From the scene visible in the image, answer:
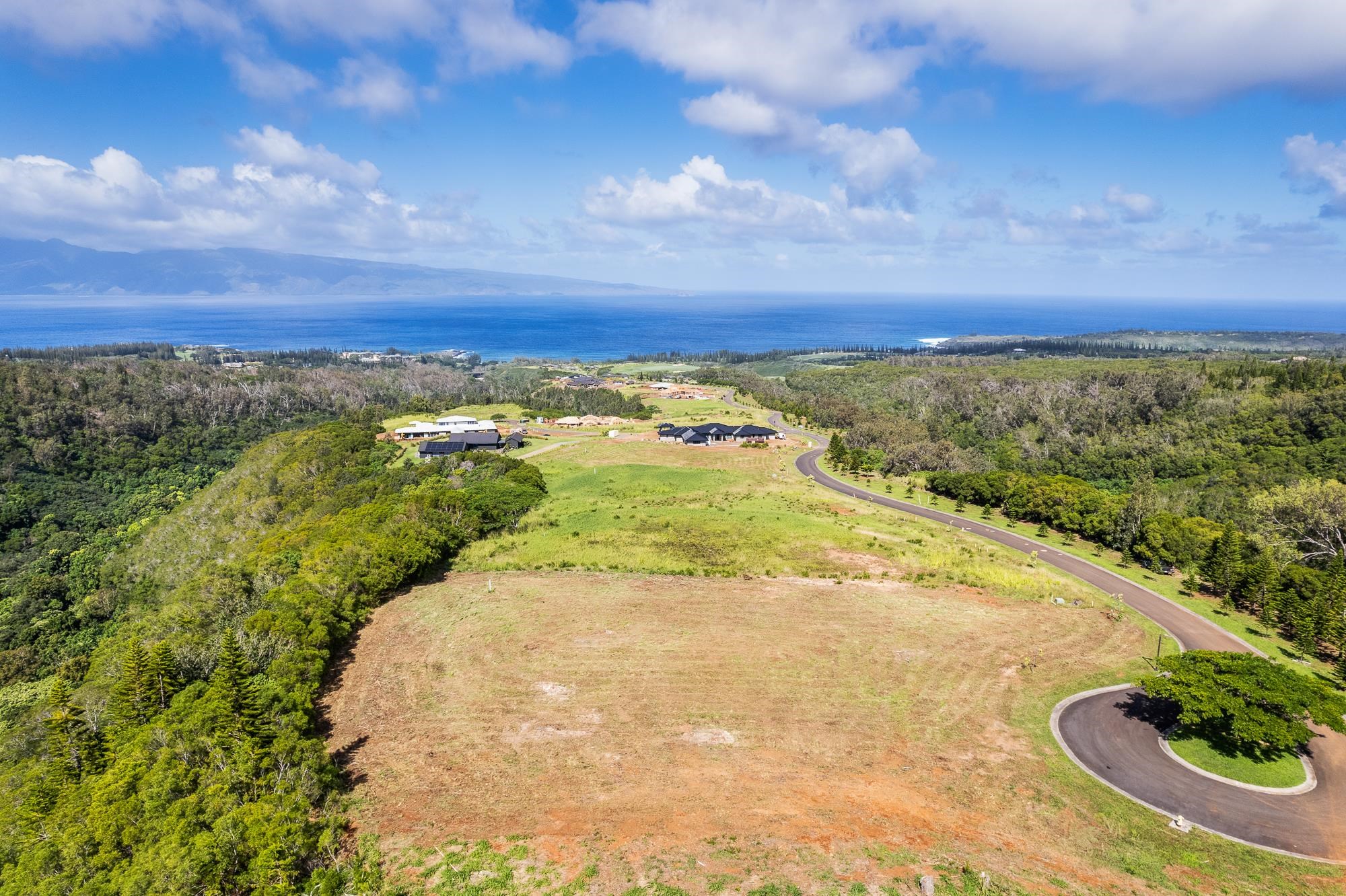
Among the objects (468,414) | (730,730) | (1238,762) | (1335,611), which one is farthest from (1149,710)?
(468,414)

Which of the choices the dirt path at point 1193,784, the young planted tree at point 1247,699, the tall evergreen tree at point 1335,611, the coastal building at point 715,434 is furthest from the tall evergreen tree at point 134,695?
the coastal building at point 715,434

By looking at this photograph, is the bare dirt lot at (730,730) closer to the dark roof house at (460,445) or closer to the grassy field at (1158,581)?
the grassy field at (1158,581)

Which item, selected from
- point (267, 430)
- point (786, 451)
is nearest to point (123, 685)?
point (786, 451)

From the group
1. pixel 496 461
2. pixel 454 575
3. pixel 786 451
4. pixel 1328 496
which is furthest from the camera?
pixel 786 451

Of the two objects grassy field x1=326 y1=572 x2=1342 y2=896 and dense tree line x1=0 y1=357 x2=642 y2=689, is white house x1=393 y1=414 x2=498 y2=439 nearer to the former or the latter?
dense tree line x1=0 y1=357 x2=642 y2=689

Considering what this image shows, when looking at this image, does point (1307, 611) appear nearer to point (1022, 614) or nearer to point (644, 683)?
point (1022, 614)

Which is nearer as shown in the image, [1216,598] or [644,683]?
[644,683]

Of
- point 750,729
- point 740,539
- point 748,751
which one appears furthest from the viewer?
point 740,539

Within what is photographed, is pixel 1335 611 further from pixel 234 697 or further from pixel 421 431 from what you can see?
pixel 421 431
